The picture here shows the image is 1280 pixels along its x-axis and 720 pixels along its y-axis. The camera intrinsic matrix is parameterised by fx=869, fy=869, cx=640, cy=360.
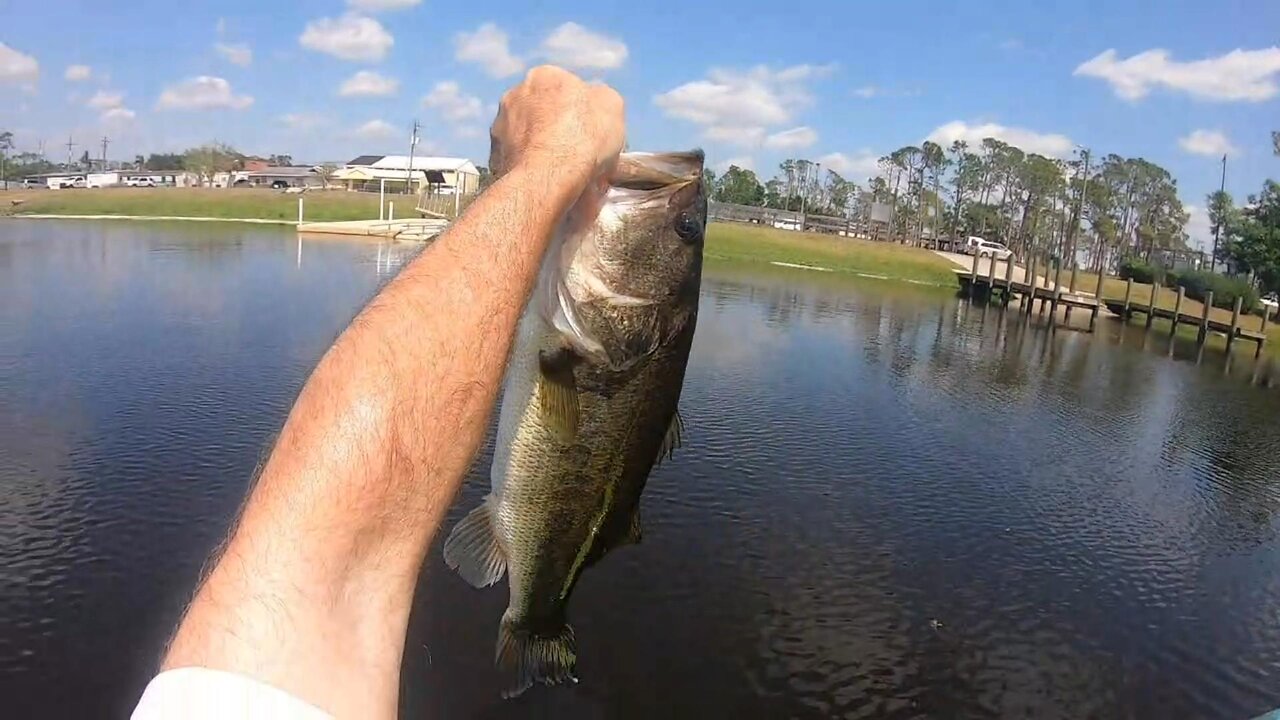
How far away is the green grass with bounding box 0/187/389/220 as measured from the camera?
62.3 metres

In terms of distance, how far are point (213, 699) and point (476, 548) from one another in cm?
160

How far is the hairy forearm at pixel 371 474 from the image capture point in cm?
130

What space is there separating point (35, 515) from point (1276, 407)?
29.6m

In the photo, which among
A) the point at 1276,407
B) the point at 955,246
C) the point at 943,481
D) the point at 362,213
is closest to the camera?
the point at 943,481

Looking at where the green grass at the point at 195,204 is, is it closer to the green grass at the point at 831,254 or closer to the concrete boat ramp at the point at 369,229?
the concrete boat ramp at the point at 369,229

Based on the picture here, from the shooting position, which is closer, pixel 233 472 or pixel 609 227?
pixel 609 227

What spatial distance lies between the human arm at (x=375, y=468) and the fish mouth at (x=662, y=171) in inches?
22.9

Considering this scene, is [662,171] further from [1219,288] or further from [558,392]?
[1219,288]

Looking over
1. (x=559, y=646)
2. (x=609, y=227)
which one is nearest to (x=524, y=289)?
(x=609, y=227)

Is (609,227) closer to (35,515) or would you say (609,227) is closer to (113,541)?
(113,541)

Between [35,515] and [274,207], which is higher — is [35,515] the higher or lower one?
the lower one

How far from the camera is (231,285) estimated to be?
2938cm

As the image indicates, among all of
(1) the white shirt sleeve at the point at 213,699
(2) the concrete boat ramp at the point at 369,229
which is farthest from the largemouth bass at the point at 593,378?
(2) the concrete boat ramp at the point at 369,229

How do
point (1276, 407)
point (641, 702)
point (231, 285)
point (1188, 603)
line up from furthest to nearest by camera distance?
point (231, 285), point (1276, 407), point (1188, 603), point (641, 702)
